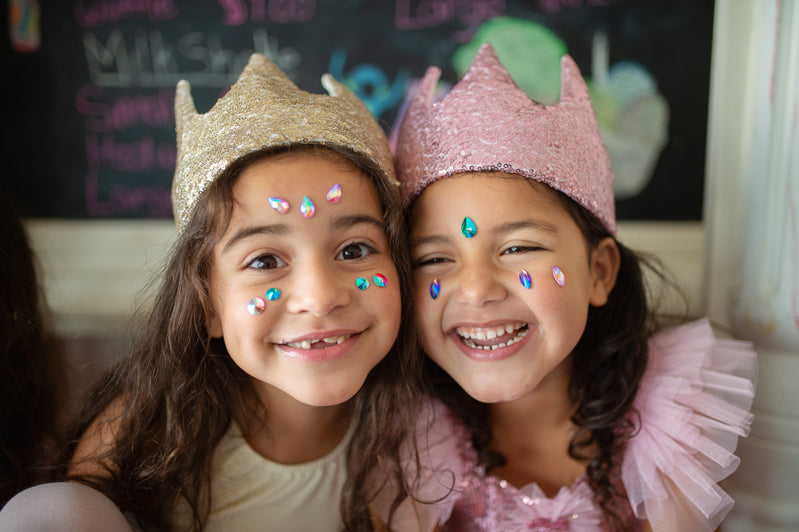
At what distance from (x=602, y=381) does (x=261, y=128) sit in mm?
878

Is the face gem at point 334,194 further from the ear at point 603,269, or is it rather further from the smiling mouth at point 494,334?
the ear at point 603,269

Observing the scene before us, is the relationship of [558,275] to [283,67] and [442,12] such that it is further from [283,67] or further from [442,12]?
[283,67]

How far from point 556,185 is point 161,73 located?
1.55 metres

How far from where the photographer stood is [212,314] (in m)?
1.15

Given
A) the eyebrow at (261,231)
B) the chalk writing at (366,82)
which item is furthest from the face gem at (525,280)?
the chalk writing at (366,82)

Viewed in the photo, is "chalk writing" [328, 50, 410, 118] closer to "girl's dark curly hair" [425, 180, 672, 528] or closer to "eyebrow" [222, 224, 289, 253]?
"girl's dark curly hair" [425, 180, 672, 528]

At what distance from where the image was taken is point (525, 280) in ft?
3.74

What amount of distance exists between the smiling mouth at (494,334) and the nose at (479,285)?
0.07 m

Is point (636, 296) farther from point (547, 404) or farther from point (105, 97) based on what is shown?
point (105, 97)

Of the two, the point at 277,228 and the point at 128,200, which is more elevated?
the point at 277,228

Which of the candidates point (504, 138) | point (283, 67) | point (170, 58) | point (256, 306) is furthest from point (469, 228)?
point (170, 58)

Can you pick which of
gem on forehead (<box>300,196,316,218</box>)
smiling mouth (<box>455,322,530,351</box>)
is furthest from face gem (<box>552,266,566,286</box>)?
gem on forehead (<box>300,196,316,218</box>)

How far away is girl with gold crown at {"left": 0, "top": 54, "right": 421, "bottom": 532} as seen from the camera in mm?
1062

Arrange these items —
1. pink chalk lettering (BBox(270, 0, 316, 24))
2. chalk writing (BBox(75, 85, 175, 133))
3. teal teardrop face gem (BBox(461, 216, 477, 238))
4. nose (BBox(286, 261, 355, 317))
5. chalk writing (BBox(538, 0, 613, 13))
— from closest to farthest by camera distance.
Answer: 1. nose (BBox(286, 261, 355, 317))
2. teal teardrop face gem (BBox(461, 216, 477, 238))
3. chalk writing (BBox(538, 0, 613, 13))
4. pink chalk lettering (BBox(270, 0, 316, 24))
5. chalk writing (BBox(75, 85, 175, 133))
